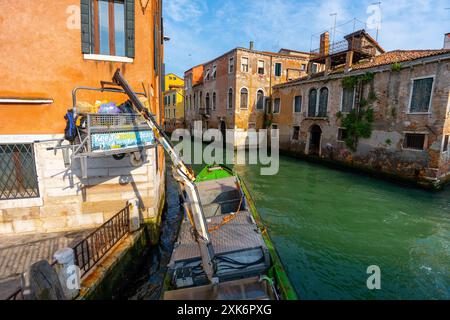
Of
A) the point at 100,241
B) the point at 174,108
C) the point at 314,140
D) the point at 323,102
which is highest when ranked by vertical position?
the point at 174,108

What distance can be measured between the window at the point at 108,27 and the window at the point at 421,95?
Result: 46.8ft

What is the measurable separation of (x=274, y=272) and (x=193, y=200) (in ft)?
6.29

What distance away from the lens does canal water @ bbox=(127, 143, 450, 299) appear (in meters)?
5.28

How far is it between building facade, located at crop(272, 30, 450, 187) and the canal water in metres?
1.79

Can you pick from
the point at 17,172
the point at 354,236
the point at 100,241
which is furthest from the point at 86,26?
the point at 354,236

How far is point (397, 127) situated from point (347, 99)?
4.16m

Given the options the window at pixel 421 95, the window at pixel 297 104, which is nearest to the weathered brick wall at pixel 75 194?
the window at pixel 421 95

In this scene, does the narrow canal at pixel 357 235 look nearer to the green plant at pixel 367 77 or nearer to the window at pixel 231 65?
the green plant at pixel 367 77

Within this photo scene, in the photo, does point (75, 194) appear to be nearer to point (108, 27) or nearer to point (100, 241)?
point (100, 241)

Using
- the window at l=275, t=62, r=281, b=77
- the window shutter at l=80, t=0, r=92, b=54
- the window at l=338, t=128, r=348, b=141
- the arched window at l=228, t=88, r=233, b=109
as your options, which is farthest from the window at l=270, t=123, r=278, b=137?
the window shutter at l=80, t=0, r=92, b=54

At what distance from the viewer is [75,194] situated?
579cm

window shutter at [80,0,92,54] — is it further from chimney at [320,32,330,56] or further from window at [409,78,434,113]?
chimney at [320,32,330,56]

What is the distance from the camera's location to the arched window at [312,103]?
19084 mm
